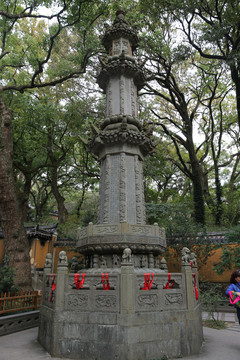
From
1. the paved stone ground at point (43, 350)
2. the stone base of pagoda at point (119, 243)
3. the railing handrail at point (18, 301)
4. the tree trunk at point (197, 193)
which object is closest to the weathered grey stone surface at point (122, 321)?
the paved stone ground at point (43, 350)

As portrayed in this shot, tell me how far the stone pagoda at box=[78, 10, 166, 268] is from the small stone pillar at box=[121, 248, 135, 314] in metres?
1.50

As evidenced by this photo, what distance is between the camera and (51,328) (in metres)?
6.97

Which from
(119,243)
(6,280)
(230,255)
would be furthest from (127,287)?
(230,255)

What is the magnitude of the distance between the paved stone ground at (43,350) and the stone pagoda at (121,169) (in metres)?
2.81

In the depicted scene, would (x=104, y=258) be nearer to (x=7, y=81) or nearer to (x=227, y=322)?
(x=227, y=322)

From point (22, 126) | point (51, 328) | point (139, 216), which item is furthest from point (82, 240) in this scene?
point (22, 126)

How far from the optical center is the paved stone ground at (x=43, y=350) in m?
6.66

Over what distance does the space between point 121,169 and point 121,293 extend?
4733 millimetres

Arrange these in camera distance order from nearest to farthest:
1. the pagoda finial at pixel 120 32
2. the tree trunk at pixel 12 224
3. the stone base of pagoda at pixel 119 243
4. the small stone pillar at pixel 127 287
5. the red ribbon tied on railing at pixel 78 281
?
the small stone pillar at pixel 127 287 → the red ribbon tied on railing at pixel 78 281 → the stone base of pagoda at pixel 119 243 → the pagoda finial at pixel 120 32 → the tree trunk at pixel 12 224

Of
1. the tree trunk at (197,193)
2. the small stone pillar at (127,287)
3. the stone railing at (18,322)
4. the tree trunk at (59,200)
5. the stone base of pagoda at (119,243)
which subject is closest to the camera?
the small stone pillar at (127,287)

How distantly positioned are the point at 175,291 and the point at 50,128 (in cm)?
1601

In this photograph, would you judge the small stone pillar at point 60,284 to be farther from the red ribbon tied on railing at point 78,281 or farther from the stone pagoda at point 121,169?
the stone pagoda at point 121,169

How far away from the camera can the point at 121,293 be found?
6.74 meters

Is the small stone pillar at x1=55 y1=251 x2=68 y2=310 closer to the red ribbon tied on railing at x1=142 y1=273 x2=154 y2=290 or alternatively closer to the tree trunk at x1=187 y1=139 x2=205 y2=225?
the red ribbon tied on railing at x1=142 y1=273 x2=154 y2=290
